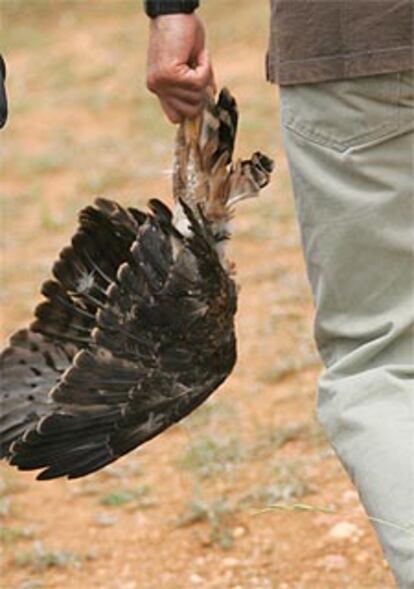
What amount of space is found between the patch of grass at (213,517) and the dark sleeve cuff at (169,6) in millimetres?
1613

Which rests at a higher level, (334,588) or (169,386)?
(169,386)

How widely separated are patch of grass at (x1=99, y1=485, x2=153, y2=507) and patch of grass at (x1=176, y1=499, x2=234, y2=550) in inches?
8.0

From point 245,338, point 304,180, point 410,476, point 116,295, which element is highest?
point 304,180

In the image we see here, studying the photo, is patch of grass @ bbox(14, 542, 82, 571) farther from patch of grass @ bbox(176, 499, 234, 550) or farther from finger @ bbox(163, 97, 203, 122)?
finger @ bbox(163, 97, 203, 122)

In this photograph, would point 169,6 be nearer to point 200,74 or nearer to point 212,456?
point 200,74

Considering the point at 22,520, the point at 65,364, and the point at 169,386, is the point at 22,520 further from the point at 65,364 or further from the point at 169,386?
the point at 169,386

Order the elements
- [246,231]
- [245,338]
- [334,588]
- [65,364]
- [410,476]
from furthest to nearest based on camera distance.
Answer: [246,231] < [245,338] < [334,588] < [65,364] < [410,476]

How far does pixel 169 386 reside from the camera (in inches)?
136

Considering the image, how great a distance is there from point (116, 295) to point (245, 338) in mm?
2569

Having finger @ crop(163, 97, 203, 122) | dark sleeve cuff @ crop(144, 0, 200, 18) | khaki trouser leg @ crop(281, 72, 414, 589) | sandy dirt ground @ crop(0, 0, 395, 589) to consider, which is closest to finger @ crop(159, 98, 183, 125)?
finger @ crop(163, 97, 203, 122)

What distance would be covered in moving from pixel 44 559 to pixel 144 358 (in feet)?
3.68

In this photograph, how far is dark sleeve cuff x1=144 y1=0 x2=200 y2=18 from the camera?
136 inches

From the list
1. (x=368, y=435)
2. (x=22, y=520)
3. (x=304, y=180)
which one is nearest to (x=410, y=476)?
(x=368, y=435)

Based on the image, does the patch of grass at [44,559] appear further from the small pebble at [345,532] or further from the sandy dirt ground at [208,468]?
the small pebble at [345,532]
